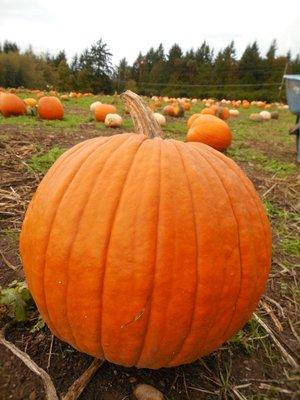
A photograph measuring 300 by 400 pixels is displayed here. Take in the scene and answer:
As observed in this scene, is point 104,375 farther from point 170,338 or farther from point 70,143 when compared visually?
point 70,143

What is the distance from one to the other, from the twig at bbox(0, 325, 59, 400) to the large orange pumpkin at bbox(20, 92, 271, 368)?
16cm

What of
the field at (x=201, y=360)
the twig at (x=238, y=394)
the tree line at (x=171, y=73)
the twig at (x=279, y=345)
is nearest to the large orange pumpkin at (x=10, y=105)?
the field at (x=201, y=360)

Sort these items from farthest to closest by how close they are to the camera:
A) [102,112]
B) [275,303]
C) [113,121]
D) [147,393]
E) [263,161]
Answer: [102,112]
[113,121]
[263,161]
[275,303]
[147,393]

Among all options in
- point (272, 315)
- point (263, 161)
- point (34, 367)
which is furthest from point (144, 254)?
point (263, 161)

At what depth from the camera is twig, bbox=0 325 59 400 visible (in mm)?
1479

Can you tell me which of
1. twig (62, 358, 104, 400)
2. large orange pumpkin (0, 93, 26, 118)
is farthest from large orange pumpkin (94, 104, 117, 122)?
twig (62, 358, 104, 400)

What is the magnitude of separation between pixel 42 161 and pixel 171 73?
122 feet

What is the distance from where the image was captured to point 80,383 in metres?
1.53

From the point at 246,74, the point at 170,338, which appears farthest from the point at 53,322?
the point at 246,74

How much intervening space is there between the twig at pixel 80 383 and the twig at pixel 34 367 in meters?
0.05

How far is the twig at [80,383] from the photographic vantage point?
147cm

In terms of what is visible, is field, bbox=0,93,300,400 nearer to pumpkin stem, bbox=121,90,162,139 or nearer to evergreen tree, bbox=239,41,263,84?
pumpkin stem, bbox=121,90,162,139

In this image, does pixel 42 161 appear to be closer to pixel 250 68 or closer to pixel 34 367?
pixel 34 367

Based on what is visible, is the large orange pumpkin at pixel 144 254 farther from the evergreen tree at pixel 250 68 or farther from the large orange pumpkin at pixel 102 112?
the evergreen tree at pixel 250 68
